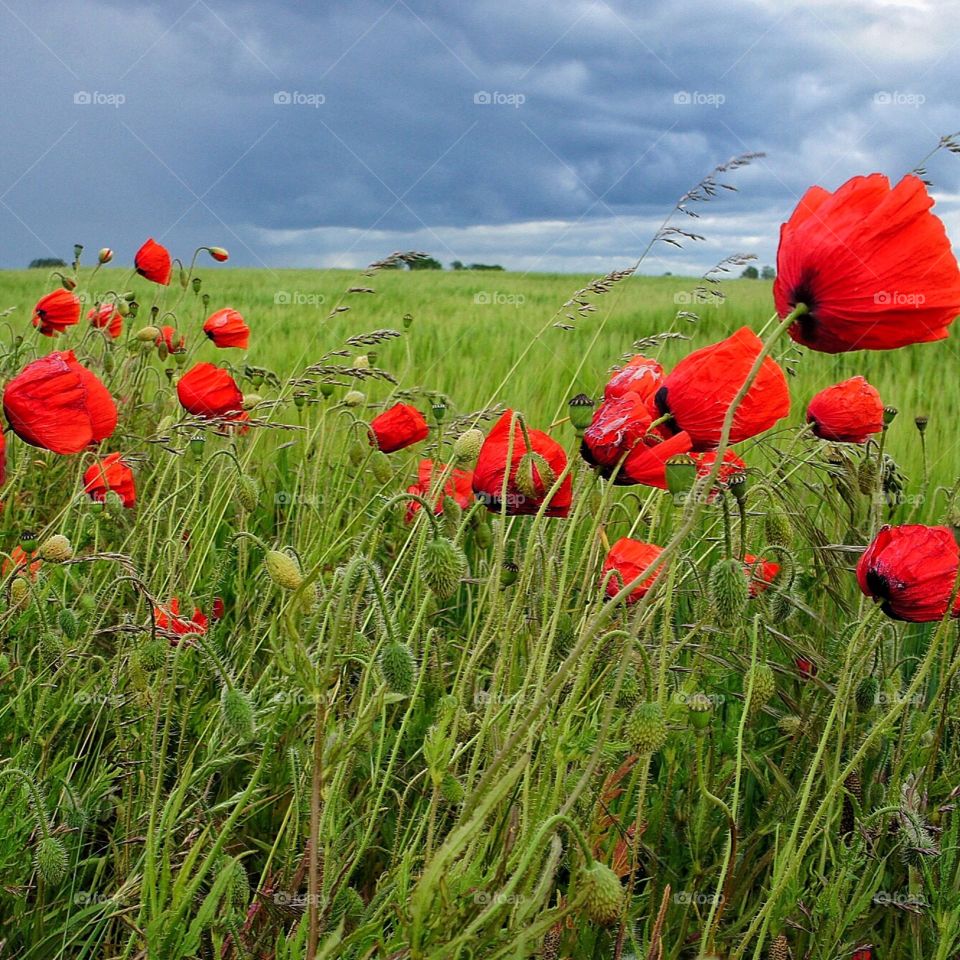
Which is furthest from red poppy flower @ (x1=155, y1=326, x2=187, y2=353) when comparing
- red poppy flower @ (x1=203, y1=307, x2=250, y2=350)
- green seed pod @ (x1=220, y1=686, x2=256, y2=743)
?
green seed pod @ (x1=220, y1=686, x2=256, y2=743)

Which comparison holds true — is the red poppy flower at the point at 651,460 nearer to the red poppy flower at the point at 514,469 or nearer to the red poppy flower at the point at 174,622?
the red poppy flower at the point at 514,469

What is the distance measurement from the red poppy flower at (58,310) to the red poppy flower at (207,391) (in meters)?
1.01

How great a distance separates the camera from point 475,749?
99 cm

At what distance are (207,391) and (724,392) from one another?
109 cm

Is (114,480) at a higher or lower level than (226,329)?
lower

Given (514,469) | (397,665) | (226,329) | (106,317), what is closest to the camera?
(397,665)

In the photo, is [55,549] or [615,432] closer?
[615,432]

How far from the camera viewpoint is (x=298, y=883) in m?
1.16

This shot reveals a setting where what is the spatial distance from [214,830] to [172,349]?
1.57 m

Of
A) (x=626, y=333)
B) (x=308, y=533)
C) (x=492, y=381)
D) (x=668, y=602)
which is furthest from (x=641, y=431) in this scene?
→ (x=626, y=333)

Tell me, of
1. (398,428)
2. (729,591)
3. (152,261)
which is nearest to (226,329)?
(152,261)

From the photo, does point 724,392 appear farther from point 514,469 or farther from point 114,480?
point 114,480

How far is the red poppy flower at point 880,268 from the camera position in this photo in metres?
0.85

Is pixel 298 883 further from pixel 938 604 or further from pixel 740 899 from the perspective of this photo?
pixel 938 604
